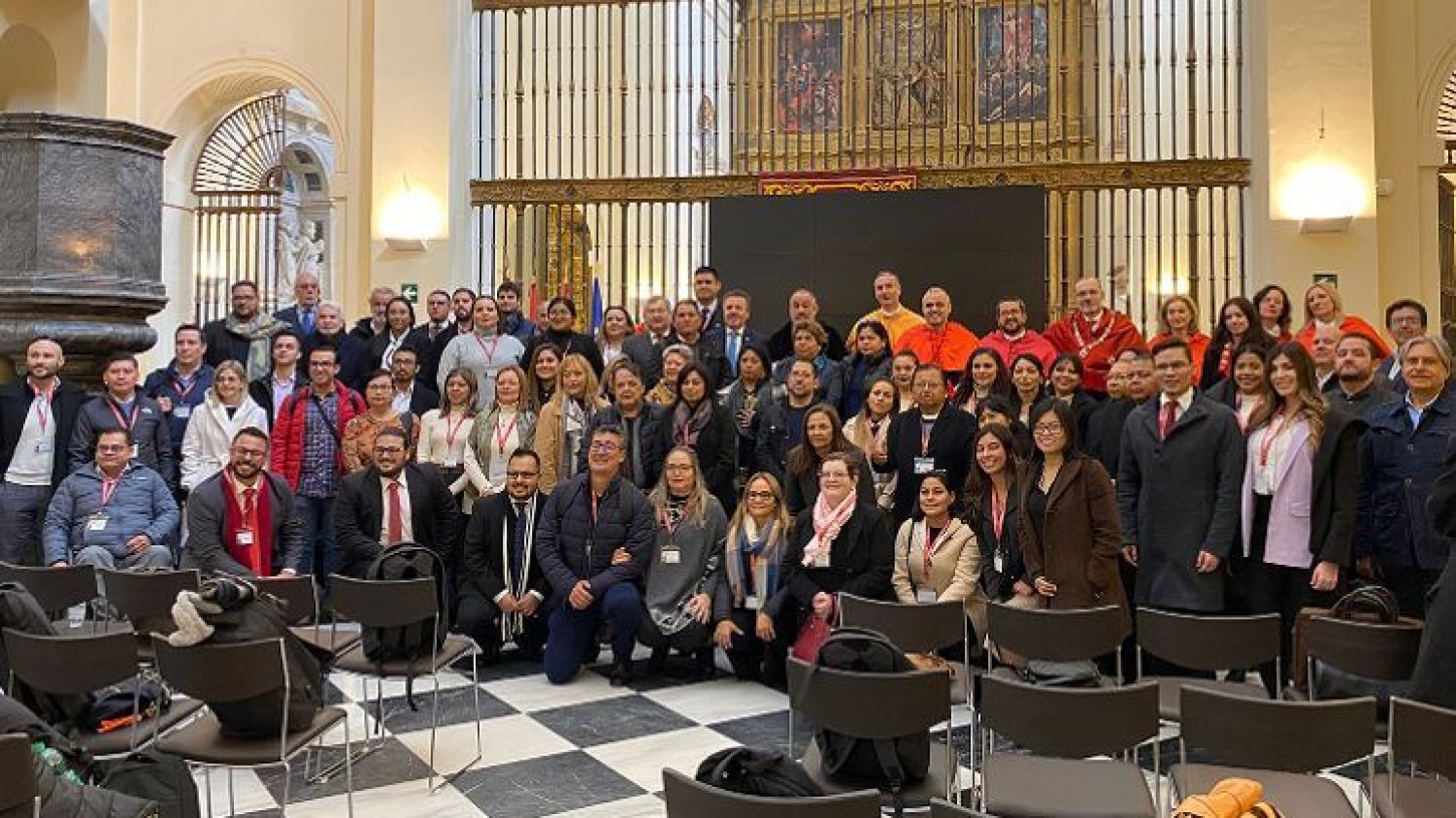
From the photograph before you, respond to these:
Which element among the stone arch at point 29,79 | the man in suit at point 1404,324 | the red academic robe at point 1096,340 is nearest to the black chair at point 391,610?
the red academic robe at point 1096,340

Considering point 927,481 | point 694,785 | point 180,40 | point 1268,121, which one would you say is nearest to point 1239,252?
point 1268,121

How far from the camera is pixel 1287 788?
301 cm

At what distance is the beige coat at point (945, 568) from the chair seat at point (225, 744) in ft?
8.42

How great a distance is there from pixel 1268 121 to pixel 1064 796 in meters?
7.58

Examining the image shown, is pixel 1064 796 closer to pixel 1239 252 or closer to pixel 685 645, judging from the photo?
pixel 685 645

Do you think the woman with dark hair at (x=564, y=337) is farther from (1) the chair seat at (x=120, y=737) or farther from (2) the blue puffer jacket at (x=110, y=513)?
(1) the chair seat at (x=120, y=737)

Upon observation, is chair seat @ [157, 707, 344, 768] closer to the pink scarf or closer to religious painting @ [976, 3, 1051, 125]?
the pink scarf

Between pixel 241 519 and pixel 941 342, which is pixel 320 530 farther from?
pixel 941 342

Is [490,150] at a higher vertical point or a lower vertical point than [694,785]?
higher

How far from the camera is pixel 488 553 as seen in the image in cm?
578

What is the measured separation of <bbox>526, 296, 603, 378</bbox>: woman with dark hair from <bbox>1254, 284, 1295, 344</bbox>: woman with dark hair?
3.82m

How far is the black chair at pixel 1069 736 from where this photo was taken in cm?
291

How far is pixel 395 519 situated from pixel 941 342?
330 centimetres

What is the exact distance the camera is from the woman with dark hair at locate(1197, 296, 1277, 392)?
5775mm
